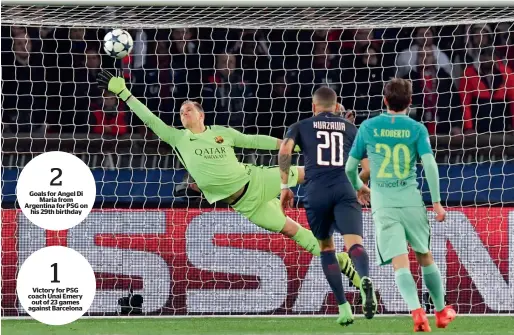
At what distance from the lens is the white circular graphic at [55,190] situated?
11391mm

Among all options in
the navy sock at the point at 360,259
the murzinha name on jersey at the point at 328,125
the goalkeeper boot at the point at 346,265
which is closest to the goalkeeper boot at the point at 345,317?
the navy sock at the point at 360,259

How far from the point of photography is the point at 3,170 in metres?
12.6

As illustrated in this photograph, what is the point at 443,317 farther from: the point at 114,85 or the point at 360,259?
the point at 114,85

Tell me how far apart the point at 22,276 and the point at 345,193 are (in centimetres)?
349

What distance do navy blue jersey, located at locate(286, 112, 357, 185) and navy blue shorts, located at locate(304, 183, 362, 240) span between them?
7 cm

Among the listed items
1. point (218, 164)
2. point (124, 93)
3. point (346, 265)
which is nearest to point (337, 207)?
point (346, 265)

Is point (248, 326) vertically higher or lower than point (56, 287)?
lower

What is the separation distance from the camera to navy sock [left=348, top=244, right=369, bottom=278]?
31.8ft

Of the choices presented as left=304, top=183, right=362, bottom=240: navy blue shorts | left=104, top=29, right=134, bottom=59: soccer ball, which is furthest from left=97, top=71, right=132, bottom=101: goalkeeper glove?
left=304, top=183, right=362, bottom=240: navy blue shorts

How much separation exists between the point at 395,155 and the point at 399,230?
0.54 metres

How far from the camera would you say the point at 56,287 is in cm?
1152

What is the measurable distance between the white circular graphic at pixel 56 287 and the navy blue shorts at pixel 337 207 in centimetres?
269

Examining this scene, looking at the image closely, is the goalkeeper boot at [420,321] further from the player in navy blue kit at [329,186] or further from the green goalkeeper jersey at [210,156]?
the green goalkeeper jersey at [210,156]

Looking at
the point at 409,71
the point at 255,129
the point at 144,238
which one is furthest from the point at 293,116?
the point at 144,238
